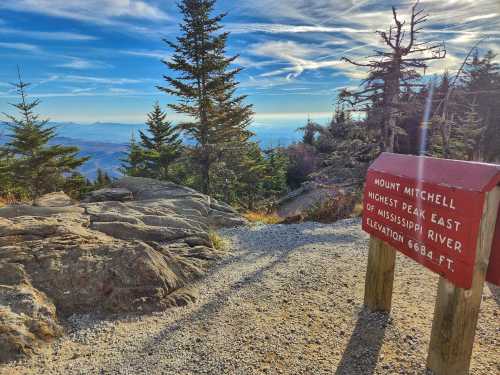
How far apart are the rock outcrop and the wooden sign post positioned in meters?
4.34

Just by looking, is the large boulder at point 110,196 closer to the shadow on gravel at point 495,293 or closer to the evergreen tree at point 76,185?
the shadow on gravel at point 495,293

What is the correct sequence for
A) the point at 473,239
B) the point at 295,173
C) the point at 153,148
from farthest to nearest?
1. the point at 295,173
2. the point at 153,148
3. the point at 473,239

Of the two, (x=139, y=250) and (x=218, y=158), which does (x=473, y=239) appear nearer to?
(x=139, y=250)

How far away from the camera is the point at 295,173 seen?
40.2m

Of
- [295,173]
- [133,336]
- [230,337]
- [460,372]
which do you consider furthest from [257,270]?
[295,173]

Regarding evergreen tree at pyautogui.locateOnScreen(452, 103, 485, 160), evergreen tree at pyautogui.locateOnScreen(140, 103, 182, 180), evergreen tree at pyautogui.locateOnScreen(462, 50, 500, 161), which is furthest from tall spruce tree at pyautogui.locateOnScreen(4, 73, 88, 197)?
evergreen tree at pyautogui.locateOnScreen(462, 50, 500, 161)

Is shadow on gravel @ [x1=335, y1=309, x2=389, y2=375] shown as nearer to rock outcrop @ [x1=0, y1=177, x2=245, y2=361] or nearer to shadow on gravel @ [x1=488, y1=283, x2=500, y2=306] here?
shadow on gravel @ [x1=488, y1=283, x2=500, y2=306]

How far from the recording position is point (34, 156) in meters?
26.4

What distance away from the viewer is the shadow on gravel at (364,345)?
14.2 ft

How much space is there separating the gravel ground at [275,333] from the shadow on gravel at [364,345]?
15 mm

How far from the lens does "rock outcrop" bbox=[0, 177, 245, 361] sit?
5.07 meters

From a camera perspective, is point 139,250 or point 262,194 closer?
point 139,250

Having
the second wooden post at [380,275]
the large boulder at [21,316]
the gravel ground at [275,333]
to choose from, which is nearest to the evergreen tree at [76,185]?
the large boulder at [21,316]

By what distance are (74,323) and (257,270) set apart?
401cm
